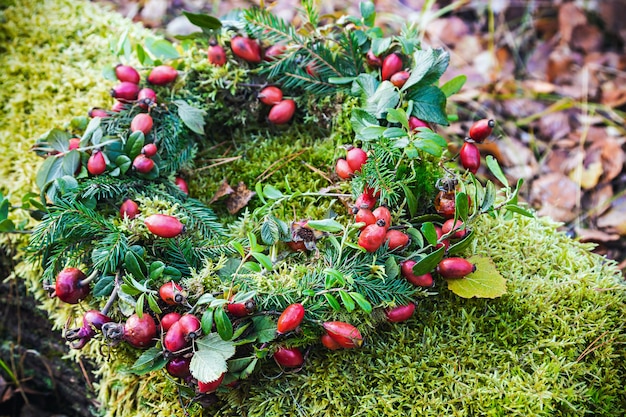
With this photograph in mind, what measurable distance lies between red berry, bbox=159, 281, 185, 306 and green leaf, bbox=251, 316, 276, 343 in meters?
0.23

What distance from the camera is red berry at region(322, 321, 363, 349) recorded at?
1528 millimetres

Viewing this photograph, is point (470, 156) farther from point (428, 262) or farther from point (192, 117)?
point (192, 117)

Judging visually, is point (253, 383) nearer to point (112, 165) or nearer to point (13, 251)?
point (112, 165)

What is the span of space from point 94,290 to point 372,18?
1.41 meters

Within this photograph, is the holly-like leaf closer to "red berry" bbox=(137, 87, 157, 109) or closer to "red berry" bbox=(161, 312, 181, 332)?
"red berry" bbox=(161, 312, 181, 332)

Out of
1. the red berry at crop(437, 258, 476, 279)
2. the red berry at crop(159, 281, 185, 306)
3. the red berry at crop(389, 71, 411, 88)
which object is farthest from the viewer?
the red berry at crop(389, 71, 411, 88)

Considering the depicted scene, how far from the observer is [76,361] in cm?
201

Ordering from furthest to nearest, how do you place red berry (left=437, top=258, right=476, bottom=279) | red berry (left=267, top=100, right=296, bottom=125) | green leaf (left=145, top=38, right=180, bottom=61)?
green leaf (left=145, top=38, right=180, bottom=61) < red berry (left=267, top=100, right=296, bottom=125) < red berry (left=437, top=258, right=476, bottom=279)

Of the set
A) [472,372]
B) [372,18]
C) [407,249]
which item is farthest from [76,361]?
[372,18]

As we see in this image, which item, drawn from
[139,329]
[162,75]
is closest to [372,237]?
[139,329]

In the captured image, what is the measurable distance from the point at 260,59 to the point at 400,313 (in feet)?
3.90

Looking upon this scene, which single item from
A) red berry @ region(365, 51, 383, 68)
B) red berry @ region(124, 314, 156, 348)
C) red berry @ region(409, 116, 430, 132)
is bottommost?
red berry @ region(124, 314, 156, 348)

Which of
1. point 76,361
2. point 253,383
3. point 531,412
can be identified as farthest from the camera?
point 76,361

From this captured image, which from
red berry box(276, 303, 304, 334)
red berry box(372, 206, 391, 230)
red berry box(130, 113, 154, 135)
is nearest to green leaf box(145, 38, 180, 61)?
red berry box(130, 113, 154, 135)
